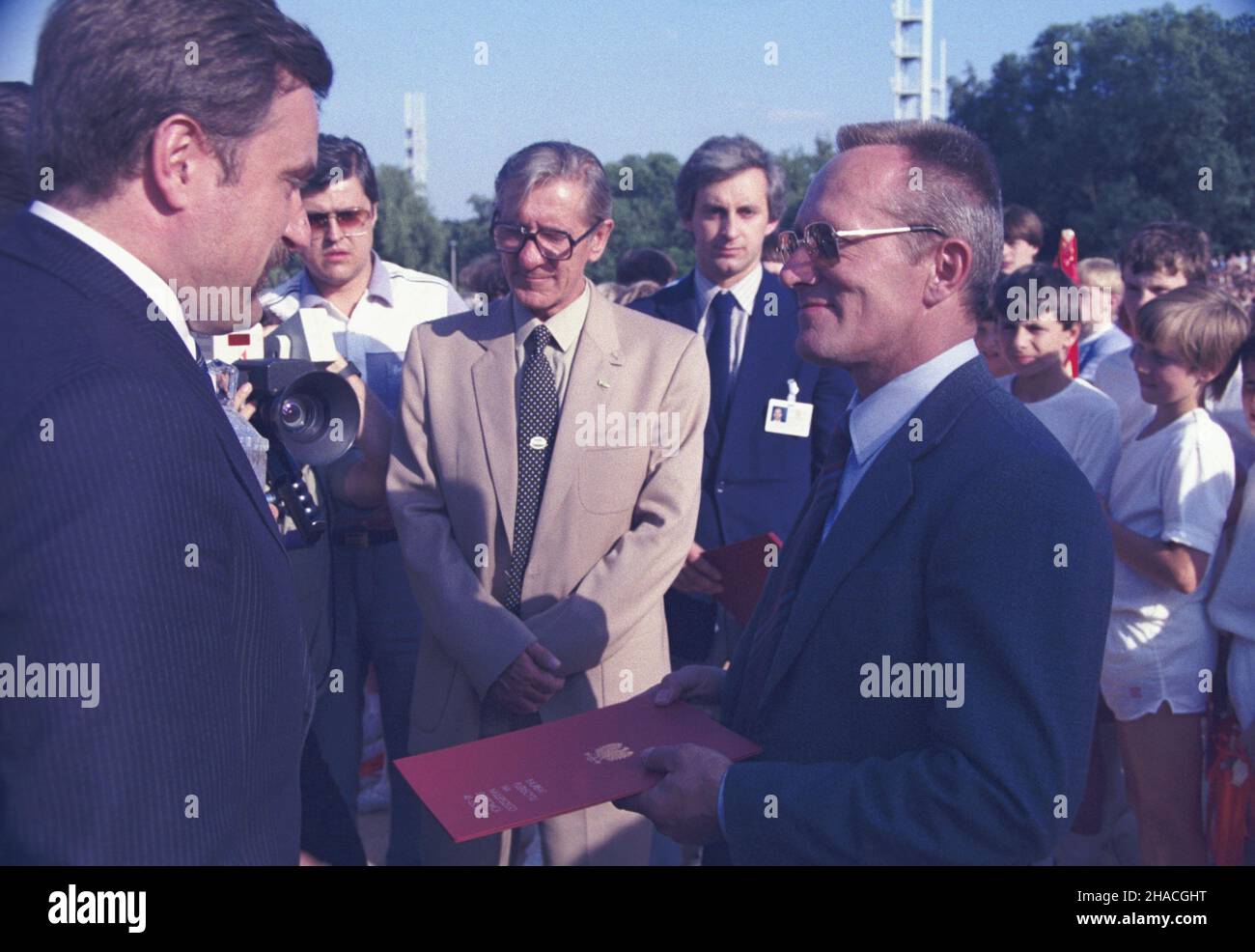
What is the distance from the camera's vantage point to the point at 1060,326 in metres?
4.21

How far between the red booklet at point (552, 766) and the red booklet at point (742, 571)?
1.15 m

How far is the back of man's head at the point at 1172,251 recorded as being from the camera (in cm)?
486

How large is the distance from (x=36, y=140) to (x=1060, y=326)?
12.0 feet

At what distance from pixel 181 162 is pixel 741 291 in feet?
9.98

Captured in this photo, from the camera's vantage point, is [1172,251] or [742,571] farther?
[1172,251]

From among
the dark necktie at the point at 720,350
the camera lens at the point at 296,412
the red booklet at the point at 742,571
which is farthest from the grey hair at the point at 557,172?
the red booklet at the point at 742,571

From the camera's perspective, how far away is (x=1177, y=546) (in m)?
3.51

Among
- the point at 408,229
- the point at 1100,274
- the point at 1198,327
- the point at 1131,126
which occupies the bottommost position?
the point at 1198,327

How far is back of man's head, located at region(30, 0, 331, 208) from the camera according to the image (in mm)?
1374

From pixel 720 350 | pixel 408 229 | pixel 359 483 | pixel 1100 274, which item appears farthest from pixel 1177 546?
pixel 408 229
